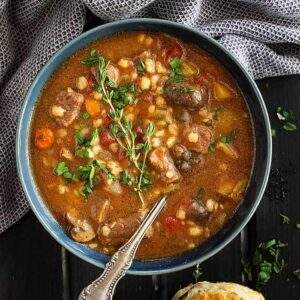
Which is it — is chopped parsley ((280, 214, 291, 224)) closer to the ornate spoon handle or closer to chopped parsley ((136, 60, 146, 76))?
the ornate spoon handle

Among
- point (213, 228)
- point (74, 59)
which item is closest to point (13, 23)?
point (74, 59)

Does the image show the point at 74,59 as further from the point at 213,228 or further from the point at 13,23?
the point at 213,228

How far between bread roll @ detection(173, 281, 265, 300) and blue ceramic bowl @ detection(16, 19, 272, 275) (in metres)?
0.23

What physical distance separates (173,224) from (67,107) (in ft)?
2.79

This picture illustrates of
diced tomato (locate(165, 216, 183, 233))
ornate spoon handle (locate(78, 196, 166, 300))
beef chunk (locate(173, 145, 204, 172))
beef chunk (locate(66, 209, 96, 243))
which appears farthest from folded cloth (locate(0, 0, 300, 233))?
diced tomato (locate(165, 216, 183, 233))

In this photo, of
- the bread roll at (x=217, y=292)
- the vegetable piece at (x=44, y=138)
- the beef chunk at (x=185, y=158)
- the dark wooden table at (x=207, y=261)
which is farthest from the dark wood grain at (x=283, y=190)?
the vegetable piece at (x=44, y=138)

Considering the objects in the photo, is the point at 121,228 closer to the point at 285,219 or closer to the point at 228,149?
the point at 228,149

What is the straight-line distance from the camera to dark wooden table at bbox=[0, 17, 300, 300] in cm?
375

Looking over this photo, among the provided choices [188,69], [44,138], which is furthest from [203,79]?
[44,138]

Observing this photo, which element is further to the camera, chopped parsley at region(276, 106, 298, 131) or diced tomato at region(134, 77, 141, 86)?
chopped parsley at region(276, 106, 298, 131)

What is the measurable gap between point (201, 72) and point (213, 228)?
2.83 feet

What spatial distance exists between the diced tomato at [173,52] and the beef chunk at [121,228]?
827 mm

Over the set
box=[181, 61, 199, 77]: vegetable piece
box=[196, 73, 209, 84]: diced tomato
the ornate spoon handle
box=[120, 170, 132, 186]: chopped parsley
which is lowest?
the ornate spoon handle

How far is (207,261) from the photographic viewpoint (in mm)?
3799
